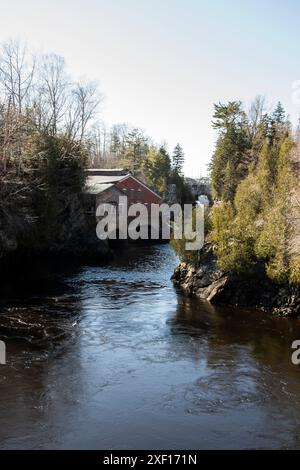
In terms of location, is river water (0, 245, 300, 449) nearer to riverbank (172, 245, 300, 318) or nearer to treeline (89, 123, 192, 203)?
riverbank (172, 245, 300, 318)

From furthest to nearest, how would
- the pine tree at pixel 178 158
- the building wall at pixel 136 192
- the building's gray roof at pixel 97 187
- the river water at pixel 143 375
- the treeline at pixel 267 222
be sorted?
the pine tree at pixel 178 158
the building wall at pixel 136 192
the building's gray roof at pixel 97 187
the treeline at pixel 267 222
the river water at pixel 143 375

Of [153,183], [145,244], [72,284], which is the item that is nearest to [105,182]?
[145,244]

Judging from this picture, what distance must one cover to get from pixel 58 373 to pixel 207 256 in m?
13.3

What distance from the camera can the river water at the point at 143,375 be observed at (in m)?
9.67

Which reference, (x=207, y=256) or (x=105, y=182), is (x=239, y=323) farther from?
(x=105, y=182)

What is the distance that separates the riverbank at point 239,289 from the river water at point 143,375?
1011mm

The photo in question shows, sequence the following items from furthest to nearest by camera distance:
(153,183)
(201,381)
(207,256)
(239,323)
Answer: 1. (153,183)
2. (207,256)
3. (239,323)
4. (201,381)

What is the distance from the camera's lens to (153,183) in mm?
71438

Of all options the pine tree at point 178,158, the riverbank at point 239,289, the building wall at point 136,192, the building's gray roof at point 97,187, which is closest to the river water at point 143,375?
the riverbank at point 239,289

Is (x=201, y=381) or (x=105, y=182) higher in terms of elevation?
(x=105, y=182)

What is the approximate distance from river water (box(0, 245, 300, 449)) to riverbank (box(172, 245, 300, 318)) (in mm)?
1011

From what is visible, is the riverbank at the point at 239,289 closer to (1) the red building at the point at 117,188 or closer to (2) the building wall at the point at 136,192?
(1) the red building at the point at 117,188
